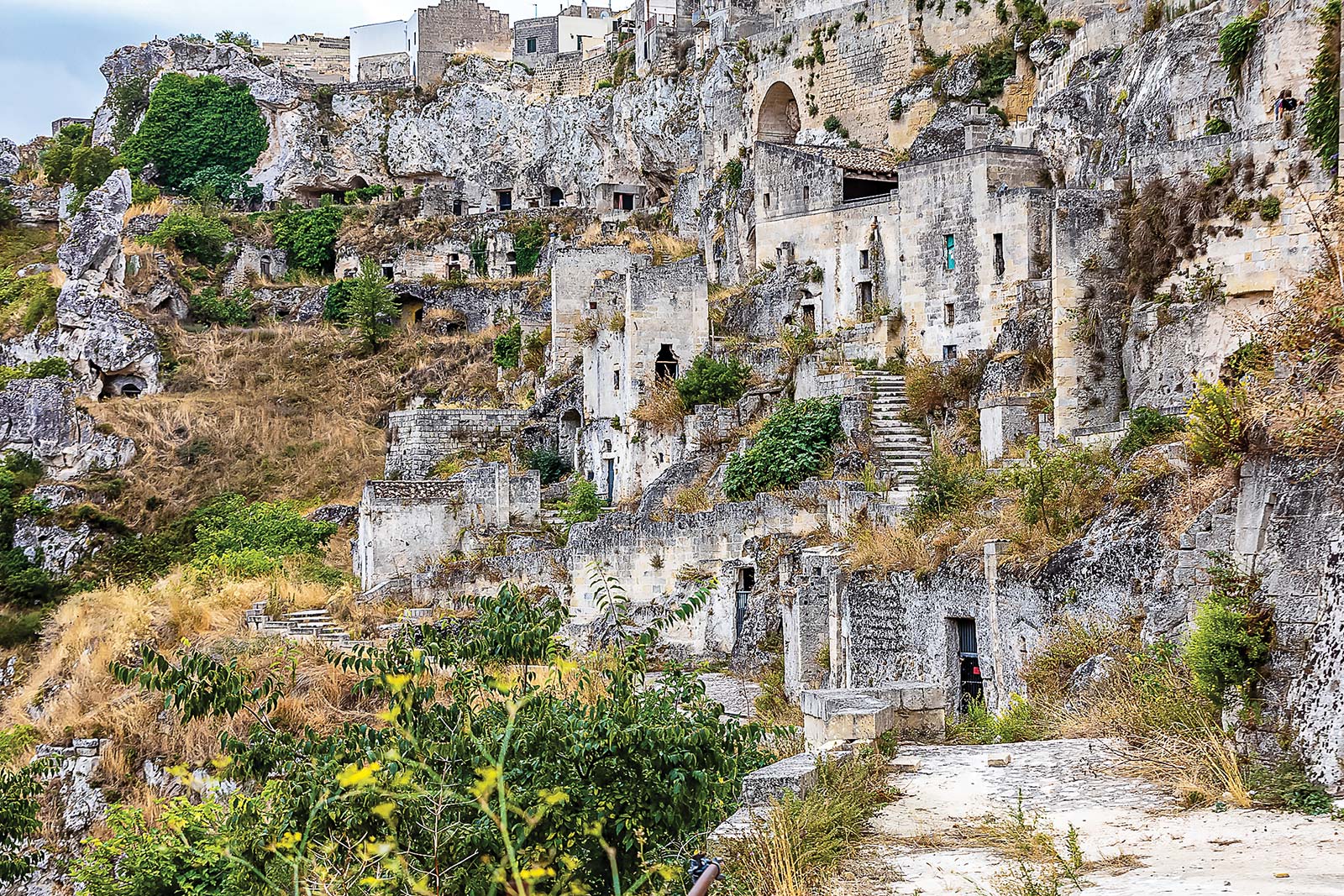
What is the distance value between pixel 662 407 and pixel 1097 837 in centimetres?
2002

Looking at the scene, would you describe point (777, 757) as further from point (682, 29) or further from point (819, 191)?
point (682, 29)

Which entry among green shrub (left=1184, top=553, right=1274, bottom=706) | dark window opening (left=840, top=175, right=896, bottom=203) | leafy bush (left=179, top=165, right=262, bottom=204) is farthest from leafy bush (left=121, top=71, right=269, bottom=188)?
green shrub (left=1184, top=553, right=1274, bottom=706)

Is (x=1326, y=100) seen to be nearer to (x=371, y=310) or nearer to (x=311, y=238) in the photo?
(x=371, y=310)

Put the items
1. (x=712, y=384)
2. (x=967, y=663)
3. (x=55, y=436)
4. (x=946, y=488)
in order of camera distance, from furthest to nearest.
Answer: (x=55, y=436)
(x=712, y=384)
(x=946, y=488)
(x=967, y=663)

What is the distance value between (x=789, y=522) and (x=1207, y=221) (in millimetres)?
6902

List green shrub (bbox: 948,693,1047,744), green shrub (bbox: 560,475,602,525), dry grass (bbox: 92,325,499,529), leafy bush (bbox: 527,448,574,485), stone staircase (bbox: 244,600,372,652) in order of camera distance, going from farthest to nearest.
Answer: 1. dry grass (bbox: 92,325,499,529)
2. leafy bush (bbox: 527,448,574,485)
3. green shrub (bbox: 560,475,602,525)
4. stone staircase (bbox: 244,600,372,652)
5. green shrub (bbox: 948,693,1047,744)

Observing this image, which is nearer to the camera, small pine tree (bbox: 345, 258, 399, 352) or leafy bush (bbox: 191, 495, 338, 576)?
leafy bush (bbox: 191, 495, 338, 576)

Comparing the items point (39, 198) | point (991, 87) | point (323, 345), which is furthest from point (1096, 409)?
point (39, 198)

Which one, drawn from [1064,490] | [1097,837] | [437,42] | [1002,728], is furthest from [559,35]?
[1097,837]

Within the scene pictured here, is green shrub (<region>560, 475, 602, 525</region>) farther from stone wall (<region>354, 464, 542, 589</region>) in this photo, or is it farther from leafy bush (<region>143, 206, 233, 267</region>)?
leafy bush (<region>143, 206, 233, 267</region>)

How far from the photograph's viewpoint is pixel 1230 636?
741cm

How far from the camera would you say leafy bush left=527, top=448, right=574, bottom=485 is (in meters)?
31.3

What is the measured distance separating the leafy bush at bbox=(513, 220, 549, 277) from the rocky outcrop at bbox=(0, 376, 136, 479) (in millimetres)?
14059

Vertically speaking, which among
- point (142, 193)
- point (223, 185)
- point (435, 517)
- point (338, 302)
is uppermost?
point (223, 185)
